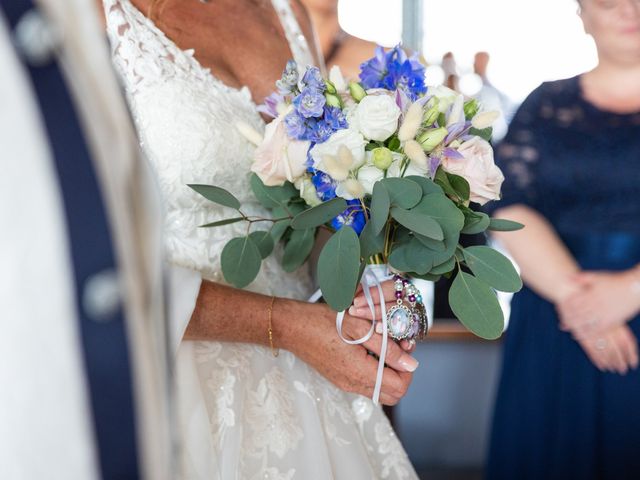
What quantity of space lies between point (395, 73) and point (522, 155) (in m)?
1.26

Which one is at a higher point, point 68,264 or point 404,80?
point 404,80

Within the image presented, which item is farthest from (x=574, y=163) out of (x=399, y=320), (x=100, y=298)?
(x=100, y=298)

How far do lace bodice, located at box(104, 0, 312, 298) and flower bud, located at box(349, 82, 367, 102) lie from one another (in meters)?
0.26

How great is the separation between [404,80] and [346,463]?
59cm

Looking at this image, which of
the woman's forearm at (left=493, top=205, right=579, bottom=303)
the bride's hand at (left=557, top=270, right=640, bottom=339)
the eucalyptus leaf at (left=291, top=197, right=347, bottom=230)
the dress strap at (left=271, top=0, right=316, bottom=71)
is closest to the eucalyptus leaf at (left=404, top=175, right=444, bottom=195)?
the eucalyptus leaf at (left=291, top=197, right=347, bottom=230)

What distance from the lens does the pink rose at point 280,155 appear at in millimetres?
1058

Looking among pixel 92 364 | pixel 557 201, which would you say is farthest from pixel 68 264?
pixel 557 201

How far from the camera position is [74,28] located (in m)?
0.29

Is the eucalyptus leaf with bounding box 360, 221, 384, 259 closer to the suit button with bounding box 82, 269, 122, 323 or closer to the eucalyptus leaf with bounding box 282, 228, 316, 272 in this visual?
the eucalyptus leaf with bounding box 282, 228, 316, 272

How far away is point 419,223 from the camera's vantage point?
0.95 metres

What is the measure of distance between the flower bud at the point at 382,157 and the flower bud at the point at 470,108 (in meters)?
0.15

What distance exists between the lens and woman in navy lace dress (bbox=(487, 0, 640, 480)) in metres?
2.16

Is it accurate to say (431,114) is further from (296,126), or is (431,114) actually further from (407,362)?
(407,362)

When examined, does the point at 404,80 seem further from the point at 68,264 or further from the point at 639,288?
the point at 639,288
